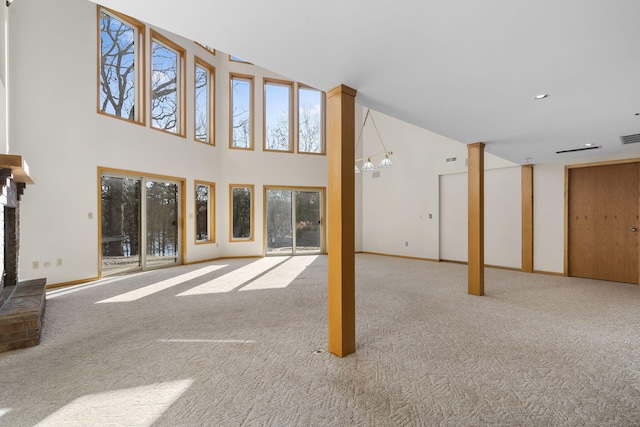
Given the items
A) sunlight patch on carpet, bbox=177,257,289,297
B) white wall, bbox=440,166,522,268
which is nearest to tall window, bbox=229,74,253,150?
sunlight patch on carpet, bbox=177,257,289,297

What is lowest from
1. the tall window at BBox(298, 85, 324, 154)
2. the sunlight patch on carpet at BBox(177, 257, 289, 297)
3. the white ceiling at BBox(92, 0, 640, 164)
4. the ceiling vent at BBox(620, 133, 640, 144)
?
the sunlight patch on carpet at BBox(177, 257, 289, 297)

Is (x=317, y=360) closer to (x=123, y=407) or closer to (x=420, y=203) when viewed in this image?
(x=123, y=407)

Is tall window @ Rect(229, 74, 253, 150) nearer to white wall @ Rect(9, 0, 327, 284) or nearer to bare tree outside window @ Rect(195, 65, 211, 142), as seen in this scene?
bare tree outside window @ Rect(195, 65, 211, 142)

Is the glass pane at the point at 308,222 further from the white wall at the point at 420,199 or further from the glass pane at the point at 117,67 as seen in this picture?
the glass pane at the point at 117,67

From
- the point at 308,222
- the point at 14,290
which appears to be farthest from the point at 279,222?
the point at 14,290

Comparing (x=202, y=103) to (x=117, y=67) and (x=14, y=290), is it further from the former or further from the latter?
(x=14, y=290)

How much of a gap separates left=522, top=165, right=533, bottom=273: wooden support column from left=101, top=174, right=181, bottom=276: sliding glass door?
7.68 meters

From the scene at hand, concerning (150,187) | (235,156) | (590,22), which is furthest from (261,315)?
(235,156)

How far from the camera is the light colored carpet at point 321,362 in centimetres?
191

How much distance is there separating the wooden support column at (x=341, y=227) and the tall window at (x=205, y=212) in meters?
5.78

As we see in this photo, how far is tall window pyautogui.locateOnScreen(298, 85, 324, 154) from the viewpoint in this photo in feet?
29.9

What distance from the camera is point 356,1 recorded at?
1.64 meters

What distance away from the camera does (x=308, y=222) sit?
9.14 m

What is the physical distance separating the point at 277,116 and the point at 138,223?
15.4ft
